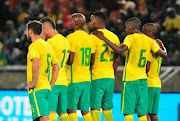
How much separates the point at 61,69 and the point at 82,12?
7.34 meters

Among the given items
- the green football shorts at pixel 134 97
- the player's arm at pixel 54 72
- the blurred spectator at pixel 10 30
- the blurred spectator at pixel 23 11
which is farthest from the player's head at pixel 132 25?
the blurred spectator at pixel 23 11

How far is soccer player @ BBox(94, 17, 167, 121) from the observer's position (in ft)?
27.8

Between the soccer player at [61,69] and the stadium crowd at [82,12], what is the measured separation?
4.65 meters

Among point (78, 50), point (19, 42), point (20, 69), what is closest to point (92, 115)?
point (78, 50)

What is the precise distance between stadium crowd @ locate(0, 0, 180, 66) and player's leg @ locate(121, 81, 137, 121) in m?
4.16

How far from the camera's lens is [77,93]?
27.5ft

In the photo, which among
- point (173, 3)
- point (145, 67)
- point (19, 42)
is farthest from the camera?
point (173, 3)

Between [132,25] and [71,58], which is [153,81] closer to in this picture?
[132,25]

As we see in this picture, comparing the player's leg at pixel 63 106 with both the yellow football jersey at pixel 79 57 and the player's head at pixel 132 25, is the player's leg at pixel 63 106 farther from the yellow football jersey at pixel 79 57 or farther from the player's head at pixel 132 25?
the player's head at pixel 132 25

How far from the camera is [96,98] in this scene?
28.2 feet

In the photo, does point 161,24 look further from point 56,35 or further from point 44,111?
point 44,111

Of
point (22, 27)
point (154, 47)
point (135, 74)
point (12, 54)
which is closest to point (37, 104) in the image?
point (135, 74)

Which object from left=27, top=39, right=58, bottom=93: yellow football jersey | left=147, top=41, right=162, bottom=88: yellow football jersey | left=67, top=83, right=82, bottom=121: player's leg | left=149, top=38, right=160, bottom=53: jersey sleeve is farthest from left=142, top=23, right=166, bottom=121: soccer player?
left=27, top=39, right=58, bottom=93: yellow football jersey

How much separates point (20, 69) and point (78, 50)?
4045mm
